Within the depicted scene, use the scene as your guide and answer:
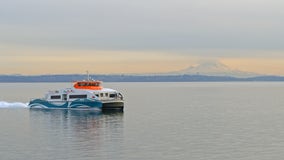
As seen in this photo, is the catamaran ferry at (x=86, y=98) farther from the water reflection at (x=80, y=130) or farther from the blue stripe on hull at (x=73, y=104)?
the water reflection at (x=80, y=130)

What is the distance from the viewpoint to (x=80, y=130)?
70062mm

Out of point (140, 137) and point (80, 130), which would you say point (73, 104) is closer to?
point (80, 130)

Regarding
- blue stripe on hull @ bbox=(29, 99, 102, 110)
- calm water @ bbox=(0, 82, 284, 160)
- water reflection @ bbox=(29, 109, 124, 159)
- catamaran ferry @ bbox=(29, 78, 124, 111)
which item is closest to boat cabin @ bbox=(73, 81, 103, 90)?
catamaran ferry @ bbox=(29, 78, 124, 111)

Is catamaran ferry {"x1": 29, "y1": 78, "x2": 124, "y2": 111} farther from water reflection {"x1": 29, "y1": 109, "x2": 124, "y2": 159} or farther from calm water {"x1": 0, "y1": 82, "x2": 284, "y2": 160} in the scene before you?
calm water {"x1": 0, "y1": 82, "x2": 284, "y2": 160}

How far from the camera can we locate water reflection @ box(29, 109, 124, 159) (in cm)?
5325

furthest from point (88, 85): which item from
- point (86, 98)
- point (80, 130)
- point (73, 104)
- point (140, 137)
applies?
point (140, 137)

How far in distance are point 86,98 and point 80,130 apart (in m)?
27.5

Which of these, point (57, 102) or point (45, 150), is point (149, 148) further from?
point (57, 102)

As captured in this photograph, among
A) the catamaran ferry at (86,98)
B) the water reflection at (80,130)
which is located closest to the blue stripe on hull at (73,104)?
the catamaran ferry at (86,98)

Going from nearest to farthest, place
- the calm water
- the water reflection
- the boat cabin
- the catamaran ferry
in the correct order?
the calm water < the water reflection < the catamaran ferry < the boat cabin

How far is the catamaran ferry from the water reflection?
1211 millimetres

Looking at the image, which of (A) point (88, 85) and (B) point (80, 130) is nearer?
(B) point (80, 130)

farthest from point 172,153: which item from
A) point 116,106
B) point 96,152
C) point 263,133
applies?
point 116,106

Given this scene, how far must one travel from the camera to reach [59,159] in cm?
4681
